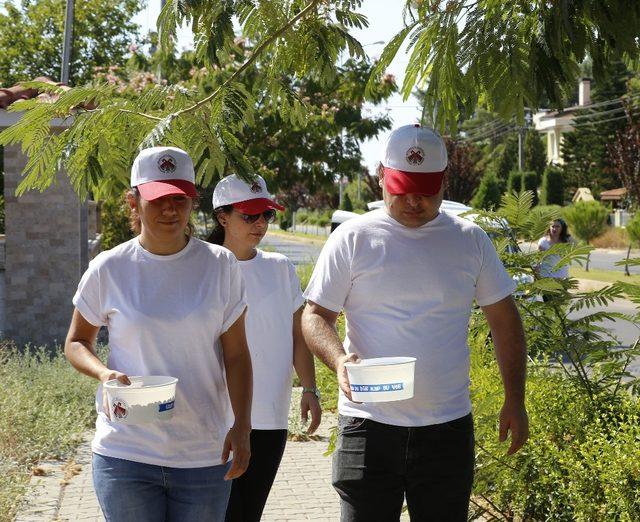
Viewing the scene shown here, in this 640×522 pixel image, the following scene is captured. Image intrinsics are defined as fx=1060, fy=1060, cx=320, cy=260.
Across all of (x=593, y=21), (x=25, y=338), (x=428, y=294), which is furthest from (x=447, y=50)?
(x=25, y=338)

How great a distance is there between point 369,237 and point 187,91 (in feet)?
6.09

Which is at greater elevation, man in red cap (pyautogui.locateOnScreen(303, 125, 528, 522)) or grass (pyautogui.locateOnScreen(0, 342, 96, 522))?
man in red cap (pyautogui.locateOnScreen(303, 125, 528, 522))

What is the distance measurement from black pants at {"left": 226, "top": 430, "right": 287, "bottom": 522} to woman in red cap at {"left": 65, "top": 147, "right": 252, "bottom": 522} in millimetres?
837

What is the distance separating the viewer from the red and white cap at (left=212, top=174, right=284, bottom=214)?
15.8 feet

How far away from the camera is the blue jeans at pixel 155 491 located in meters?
3.45

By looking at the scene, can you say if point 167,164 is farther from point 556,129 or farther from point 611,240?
point 556,129

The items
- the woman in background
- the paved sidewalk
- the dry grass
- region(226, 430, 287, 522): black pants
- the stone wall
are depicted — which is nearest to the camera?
region(226, 430, 287, 522): black pants

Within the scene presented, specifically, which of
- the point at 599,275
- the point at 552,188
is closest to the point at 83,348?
the point at 599,275

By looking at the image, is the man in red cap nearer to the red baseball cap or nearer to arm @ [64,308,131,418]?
arm @ [64,308,131,418]

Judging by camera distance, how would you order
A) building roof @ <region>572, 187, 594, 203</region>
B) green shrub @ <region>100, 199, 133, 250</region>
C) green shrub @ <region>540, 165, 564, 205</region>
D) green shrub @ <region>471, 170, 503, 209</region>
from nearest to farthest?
1. green shrub @ <region>100, 199, 133, 250</region>
2. green shrub @ <region>471, 170, 503, 209</region>
3. green shrub @ <region>540, 165, 564, 205</region>
4. building roof @ <region>572, 187, 594, 203</region>

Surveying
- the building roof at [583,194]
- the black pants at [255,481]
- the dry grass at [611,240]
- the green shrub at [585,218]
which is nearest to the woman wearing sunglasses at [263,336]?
the black pants at [255,481]

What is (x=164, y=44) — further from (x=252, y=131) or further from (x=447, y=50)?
(x=252, y=131)

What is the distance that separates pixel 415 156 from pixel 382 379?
0.88m

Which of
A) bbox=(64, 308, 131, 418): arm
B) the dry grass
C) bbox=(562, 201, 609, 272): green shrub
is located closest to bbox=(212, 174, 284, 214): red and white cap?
bbox=(64, 308, 131, 418): arm
